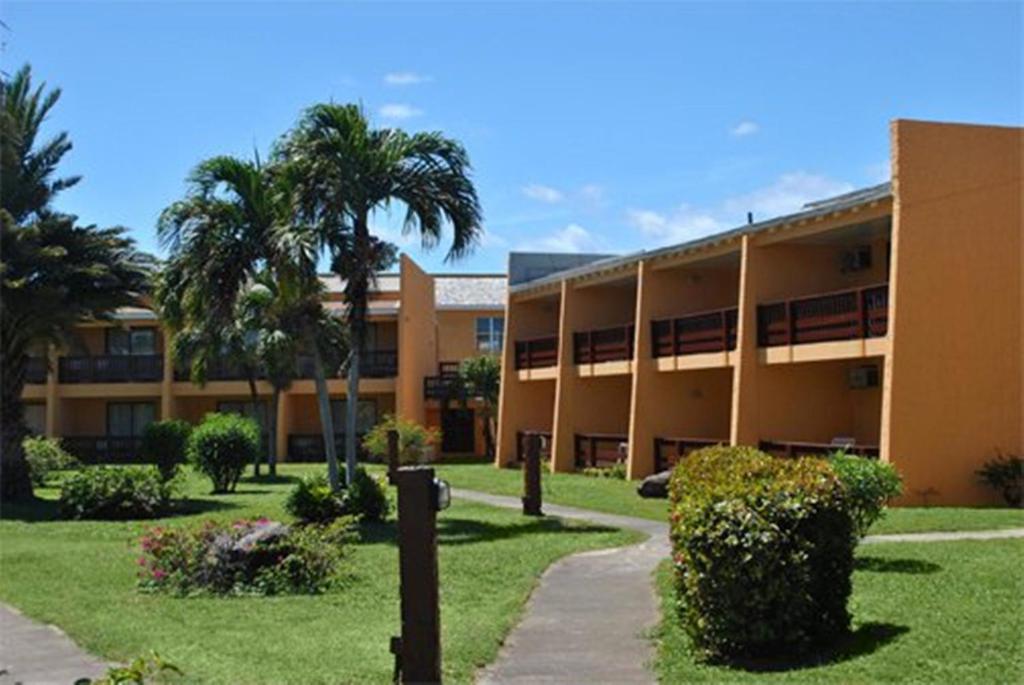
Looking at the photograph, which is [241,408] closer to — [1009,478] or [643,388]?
[643,388]

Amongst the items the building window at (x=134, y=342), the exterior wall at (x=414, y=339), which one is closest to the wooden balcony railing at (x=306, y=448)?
the exterior wall at (x=414, y=339)

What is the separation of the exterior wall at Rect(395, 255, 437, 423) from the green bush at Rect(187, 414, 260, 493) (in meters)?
13.1

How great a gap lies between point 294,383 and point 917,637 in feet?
122

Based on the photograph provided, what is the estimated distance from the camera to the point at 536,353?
120 feet

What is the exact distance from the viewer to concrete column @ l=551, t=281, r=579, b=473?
33.9m

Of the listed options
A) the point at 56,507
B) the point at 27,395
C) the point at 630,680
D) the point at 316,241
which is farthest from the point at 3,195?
the point at 27,395

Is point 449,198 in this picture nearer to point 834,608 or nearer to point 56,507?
point 56,507

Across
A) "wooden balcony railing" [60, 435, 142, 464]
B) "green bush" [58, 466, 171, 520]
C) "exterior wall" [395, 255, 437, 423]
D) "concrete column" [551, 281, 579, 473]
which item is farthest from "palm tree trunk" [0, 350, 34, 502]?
"wooden balcony railing" [60, 435, 142, 464]

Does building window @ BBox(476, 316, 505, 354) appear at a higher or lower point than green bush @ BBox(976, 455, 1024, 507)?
higher

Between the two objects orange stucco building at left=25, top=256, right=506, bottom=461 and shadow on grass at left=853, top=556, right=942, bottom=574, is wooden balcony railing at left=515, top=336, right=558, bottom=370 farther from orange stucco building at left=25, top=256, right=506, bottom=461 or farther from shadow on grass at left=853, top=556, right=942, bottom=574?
shadow on grass at left=853, top=556, right=942, bottom=574

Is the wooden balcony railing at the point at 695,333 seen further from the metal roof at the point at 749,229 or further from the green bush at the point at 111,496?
the green bush at the point at 111,496

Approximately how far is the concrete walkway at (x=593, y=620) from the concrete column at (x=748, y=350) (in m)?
8.65

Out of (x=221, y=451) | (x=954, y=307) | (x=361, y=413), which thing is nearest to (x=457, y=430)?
(x=361, y=413)

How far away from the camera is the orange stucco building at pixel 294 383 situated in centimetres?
4375
